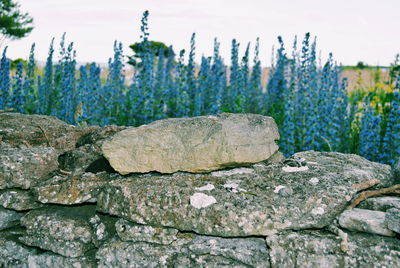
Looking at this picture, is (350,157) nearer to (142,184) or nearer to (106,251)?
(142,184)

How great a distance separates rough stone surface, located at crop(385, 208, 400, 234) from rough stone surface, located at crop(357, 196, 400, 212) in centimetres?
16

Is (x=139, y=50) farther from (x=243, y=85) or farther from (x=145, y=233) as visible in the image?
(x=145, y=233)

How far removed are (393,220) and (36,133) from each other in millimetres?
2576

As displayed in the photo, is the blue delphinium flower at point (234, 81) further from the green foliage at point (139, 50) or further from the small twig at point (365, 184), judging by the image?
the small twig at point (365, 184)

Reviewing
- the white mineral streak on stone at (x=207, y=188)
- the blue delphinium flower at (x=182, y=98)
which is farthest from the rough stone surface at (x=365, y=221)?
the blue delphinium flower at (x=182, y=98)

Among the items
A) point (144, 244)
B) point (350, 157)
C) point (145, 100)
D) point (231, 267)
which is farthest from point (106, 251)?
point (145, 100)

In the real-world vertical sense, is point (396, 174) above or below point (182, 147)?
below

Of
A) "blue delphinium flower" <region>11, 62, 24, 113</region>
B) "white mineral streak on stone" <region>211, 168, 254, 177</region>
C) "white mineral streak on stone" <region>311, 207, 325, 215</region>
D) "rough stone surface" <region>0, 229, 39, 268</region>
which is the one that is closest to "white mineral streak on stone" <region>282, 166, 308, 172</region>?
"white mineral streak on stone" <region>211, 168, 254, 177</region>

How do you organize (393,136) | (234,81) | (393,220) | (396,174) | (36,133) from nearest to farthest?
(393,220), (396,174), (36,133), (393,136), (234,81)

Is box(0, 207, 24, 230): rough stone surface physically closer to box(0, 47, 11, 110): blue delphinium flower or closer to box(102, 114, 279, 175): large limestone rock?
box(102, 114, 279, 175): large limestone rock

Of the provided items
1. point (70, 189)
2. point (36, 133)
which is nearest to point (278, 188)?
point (70, 189)

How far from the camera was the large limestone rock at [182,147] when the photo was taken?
2.37m

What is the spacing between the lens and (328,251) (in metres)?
1.89

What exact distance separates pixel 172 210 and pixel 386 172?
143 cm
